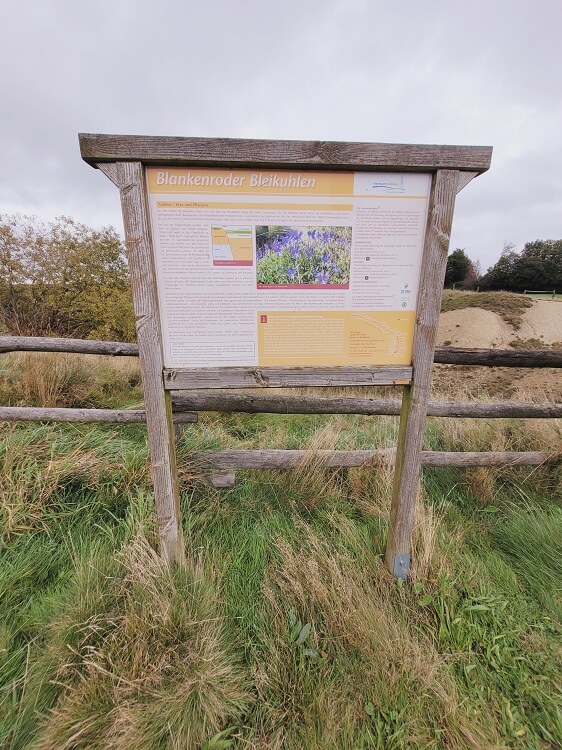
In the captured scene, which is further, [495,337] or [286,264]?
[495,337]

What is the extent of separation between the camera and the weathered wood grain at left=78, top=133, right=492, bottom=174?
1.54 m

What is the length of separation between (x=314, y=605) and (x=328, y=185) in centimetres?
234

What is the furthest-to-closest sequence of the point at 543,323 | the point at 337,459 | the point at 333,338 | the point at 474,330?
1. the point at 543,323
2. the point at 474,330
3. the point at 337,459
4. the point at 333,338

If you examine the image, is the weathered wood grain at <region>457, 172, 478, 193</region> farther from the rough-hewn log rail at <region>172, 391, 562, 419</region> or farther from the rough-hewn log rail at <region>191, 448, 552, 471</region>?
the rough-hewn log rail at <region>191, 448, 552, 471</region>

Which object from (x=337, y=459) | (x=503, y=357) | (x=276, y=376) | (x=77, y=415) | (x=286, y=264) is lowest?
(x=337, y=459)

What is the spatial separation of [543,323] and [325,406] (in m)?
24.8

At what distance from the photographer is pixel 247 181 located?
1641 mm

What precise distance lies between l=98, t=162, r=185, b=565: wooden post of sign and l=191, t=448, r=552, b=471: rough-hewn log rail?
771 mm

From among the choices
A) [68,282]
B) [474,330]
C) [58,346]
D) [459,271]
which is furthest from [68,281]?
[459,271]

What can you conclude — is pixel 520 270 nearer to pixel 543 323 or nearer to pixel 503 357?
pixel 543 323

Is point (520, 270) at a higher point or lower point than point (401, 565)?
higher

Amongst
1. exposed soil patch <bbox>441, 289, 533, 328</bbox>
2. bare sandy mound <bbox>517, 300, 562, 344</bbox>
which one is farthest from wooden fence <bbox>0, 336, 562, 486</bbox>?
exposed soil patch <bbox>441, 289, 533, 328</bbox>

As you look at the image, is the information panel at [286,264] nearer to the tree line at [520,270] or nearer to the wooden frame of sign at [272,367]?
the wooden frame of sign at [272,367]

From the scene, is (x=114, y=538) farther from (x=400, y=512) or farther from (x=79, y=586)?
(x=400, y=512)
